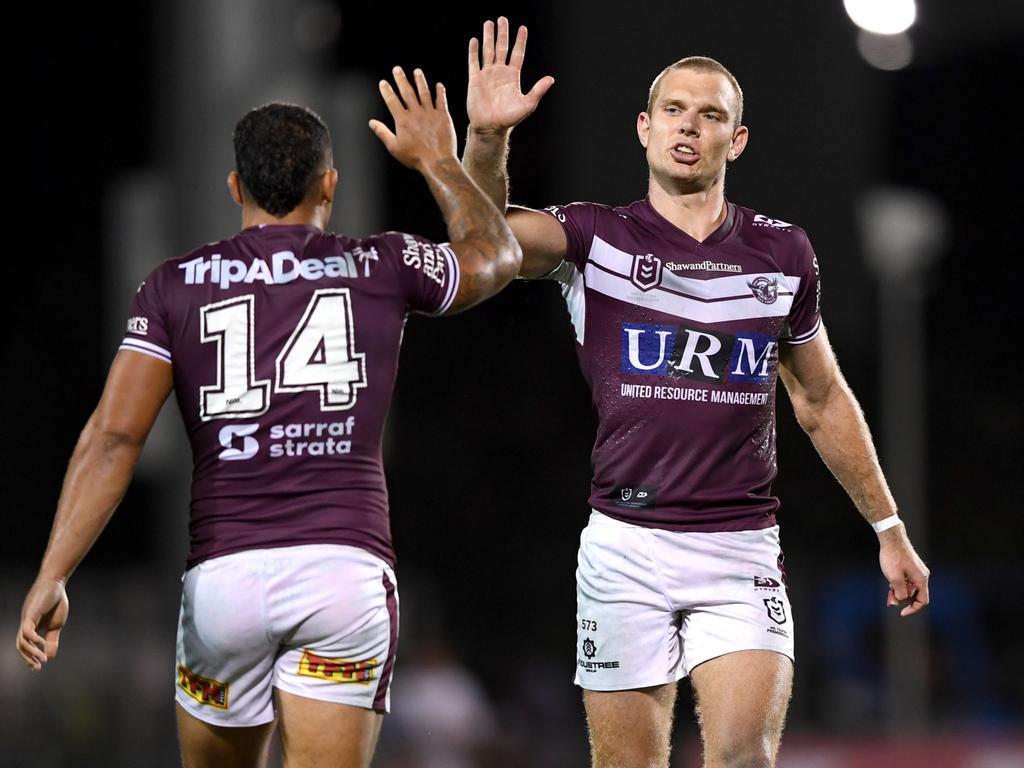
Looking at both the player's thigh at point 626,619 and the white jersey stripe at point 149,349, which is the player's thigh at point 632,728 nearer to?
the player's thigh at point 626,619

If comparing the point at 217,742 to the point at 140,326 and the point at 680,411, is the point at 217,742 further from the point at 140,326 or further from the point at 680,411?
the point at 680,411

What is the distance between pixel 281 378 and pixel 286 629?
696 mm

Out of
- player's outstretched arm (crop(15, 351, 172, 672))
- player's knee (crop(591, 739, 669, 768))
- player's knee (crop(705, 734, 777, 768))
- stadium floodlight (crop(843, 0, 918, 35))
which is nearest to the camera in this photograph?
player's outstretched arm (crop(15, 351, 172, 672))

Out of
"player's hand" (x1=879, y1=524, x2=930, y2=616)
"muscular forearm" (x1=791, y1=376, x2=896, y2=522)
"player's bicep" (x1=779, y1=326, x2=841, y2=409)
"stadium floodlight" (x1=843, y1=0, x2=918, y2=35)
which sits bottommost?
"player's hand" (x1=879, y1=524, x2=930, y2=616)

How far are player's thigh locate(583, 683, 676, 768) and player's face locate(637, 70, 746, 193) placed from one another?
174cm

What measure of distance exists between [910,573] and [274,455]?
2389 millimetres

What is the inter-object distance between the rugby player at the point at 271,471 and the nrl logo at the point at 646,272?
104 cm

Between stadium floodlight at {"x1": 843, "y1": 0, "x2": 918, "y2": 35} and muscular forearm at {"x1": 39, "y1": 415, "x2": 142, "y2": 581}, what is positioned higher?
stadium floodlight at {"x1": 843, "y1": 0, "x2": 918, "y2": 35}

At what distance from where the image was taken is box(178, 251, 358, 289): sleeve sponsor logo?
4566mm

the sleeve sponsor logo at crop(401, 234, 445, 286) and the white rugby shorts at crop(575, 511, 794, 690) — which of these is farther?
the white rugby shorts at crop(575, 511, 794, 690)

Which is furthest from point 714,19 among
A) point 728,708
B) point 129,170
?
point 129,170

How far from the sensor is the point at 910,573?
5652mm

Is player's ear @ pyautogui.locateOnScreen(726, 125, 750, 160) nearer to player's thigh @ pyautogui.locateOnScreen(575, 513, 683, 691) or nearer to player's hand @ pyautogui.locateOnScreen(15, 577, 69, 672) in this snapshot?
player's thigh @ pyautogui.locateOnScreen(575, 513, 683, 691)

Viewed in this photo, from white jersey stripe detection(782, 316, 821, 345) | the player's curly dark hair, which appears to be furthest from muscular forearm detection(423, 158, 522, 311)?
white jersey stripe detection(782, 316, 821, 345)
